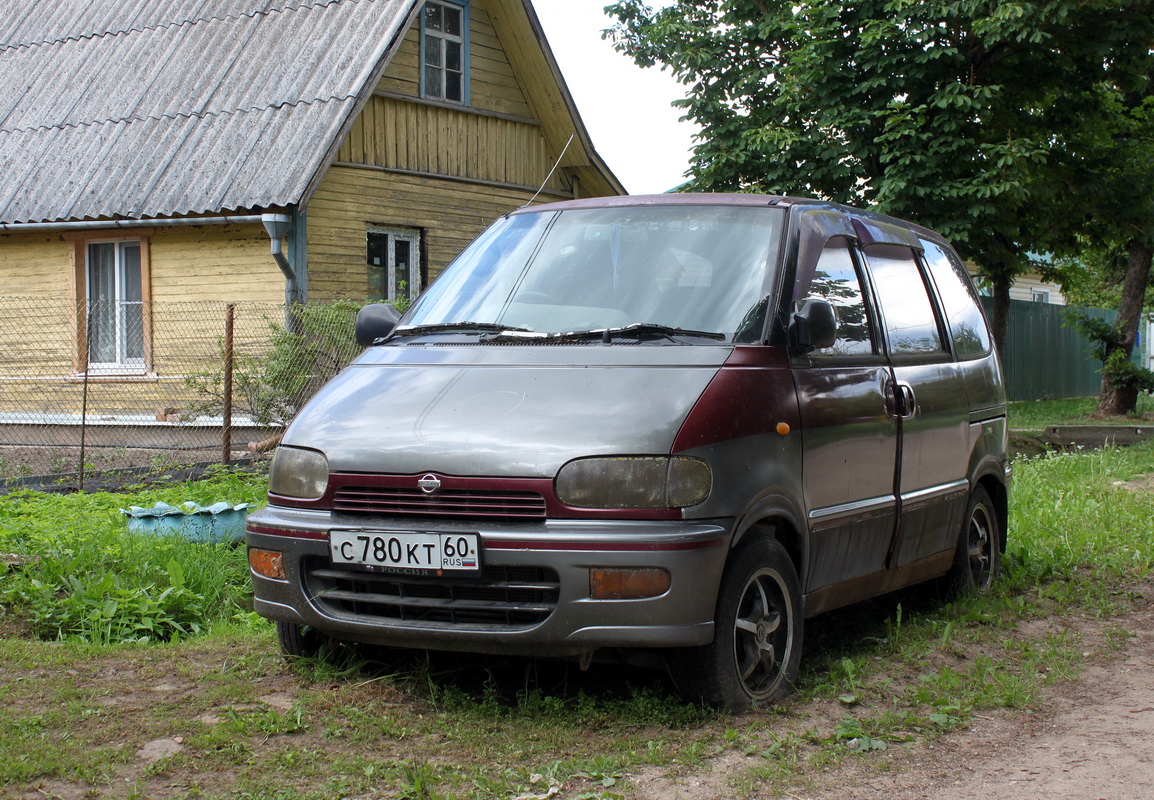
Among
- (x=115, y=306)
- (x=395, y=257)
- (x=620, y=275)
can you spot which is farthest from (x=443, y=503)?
(x=115, y=306)

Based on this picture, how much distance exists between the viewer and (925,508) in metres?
5.63

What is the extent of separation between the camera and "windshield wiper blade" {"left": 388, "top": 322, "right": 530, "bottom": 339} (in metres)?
4.93

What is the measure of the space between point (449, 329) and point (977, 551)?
10.0ft

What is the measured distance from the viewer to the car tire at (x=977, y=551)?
6.24 m

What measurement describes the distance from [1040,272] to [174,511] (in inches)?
812

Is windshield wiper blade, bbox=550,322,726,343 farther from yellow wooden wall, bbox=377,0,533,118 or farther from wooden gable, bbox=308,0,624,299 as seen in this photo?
yellow wooden wall, bbox=377,0,533,118

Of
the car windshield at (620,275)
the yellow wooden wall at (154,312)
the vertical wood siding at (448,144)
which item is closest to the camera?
the car windshield at (620,275)

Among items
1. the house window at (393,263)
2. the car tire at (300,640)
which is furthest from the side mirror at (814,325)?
the house window at (393,263)

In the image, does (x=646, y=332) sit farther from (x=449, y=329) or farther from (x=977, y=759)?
(x=977, y=759)

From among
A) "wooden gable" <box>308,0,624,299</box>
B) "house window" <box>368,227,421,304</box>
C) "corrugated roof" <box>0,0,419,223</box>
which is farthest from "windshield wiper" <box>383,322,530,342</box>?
"house window" <box>368,227,421,304</box>

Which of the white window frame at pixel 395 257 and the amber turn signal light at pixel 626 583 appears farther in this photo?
the white window frame at pixel 395 257

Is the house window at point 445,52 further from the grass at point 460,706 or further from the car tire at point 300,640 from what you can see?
the car tire at point 300,640

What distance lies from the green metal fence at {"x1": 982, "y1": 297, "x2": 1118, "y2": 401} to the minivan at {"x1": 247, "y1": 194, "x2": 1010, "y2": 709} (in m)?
24.5

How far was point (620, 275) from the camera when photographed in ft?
16.3
